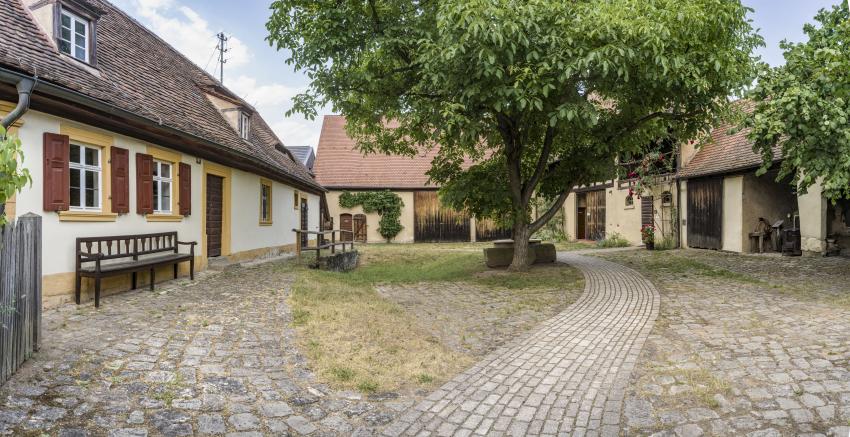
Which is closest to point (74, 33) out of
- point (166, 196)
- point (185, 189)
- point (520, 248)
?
point (166, 196)

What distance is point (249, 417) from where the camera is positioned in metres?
3.68

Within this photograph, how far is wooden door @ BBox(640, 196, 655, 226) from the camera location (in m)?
20.4

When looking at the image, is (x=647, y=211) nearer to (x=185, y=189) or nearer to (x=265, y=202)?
(x=265, y=202)

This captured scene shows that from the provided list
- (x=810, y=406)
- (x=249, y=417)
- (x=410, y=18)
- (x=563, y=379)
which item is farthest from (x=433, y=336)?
(x=410, y=18)

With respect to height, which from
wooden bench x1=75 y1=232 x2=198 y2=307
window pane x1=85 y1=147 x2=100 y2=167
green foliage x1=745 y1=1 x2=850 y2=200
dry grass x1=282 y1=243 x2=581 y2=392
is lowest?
dry grass x1=282 y1=243 x2=581 y2=392

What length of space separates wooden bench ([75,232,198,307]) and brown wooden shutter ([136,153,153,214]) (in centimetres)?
53

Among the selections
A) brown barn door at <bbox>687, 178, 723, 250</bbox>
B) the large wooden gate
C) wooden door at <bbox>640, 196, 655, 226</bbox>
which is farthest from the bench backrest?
the large wooden gate

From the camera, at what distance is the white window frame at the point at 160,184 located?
31.5ft

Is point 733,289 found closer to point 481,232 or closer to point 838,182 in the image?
point 838,182

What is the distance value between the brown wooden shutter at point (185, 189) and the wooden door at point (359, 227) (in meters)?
17.2

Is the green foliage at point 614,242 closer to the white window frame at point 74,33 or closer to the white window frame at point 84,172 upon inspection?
the white window frame at point 84,172

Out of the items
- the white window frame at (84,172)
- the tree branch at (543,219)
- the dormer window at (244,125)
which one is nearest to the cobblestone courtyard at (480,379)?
the white window frame at (84,172)

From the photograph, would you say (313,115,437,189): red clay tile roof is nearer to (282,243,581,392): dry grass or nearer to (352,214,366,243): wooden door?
(352,214,366,243): wooden door

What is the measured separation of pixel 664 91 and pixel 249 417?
9.84 metres
